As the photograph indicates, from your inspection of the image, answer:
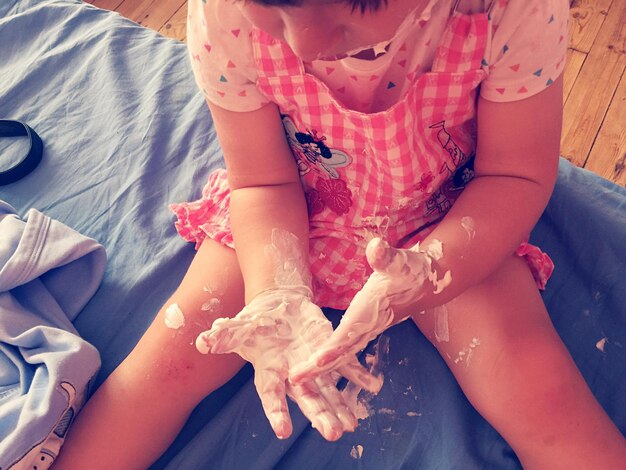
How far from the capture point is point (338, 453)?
2.83ft

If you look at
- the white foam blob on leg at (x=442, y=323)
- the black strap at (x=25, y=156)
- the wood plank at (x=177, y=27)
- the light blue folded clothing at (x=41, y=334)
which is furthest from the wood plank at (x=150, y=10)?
the white foam blob on leg at (x=442, y=323)

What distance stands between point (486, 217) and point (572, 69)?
0.87 m

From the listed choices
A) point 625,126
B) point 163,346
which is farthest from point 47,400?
point 625,126

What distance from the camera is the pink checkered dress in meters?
0.73

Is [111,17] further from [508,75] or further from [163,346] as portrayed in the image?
[508,75]

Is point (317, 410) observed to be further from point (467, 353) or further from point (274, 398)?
point (467, 353)

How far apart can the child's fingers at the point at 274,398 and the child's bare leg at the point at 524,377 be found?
0.26m

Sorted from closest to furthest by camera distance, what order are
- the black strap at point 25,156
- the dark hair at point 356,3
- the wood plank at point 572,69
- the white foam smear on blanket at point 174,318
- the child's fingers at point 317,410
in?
the dark hair at point 356,3 → the child's fingers at point 317,410 → the white foam smear on blanket at point 174,318 → the black strap at point 25,156 → the wood plank at point 572,69

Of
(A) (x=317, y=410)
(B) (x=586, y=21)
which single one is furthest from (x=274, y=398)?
(B) (x=586, y=21)

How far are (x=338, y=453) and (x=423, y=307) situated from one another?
27 centimetres

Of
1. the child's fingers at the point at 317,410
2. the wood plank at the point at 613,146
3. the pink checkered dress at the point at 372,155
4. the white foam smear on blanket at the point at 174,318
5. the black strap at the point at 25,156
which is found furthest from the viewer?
the wood plank at the point at 613,146

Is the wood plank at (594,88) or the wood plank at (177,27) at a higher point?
the wood plank at (594,88)

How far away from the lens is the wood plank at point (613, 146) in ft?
4.19

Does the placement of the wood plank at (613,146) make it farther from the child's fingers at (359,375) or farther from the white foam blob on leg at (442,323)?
the child's fingers at (359,375)
